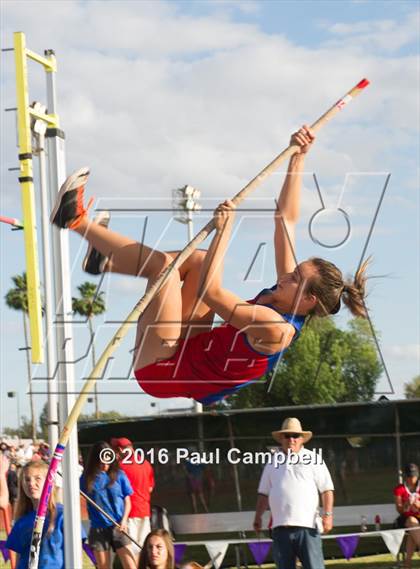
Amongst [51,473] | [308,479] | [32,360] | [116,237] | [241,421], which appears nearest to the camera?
[116,237]

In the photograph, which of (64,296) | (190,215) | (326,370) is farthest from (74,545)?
(326,370)

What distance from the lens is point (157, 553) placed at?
582 cm

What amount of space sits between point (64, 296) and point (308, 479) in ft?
6.15

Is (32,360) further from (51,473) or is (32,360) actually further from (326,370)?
(326,370)

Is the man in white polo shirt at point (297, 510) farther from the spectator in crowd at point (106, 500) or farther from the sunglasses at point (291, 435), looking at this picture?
the spectator in crowd at point (106, 500)

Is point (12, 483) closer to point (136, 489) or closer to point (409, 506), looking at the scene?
point (136, 489)

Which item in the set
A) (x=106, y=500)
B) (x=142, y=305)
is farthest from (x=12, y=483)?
(x=142, y=305)

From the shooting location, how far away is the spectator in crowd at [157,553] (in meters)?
5.82

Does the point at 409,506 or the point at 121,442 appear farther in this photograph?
Result: the point at 409,506

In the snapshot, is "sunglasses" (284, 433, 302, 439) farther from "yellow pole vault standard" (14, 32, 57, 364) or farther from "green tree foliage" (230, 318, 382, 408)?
"green tree foliage" (230, 318, 382, 408)

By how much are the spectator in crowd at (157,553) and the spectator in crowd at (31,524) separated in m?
0.43

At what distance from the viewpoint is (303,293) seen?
4.72 m

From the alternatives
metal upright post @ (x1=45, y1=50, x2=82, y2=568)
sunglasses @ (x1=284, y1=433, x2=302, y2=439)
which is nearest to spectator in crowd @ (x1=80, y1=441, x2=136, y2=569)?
sunglasses @ (x1=284, y1=433, x2=302, y2=439)

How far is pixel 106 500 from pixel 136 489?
0.53 metres
